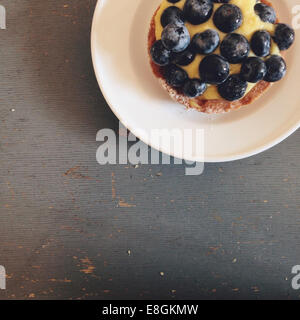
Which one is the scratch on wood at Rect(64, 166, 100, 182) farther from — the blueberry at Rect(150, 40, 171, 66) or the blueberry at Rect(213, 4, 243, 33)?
the blueberry at Rect(213, 4, 243, 33)

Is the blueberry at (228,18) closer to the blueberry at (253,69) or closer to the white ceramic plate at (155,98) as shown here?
the blueberry at (253,69)

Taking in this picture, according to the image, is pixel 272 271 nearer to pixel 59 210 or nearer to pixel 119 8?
pixel 59 210

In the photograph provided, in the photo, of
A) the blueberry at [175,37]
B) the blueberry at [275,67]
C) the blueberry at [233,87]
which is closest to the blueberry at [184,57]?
the blueberry at [175,37]

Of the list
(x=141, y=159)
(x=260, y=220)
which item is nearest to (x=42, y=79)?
(x=141, y=159)

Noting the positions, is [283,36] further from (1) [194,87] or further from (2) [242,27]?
(1) [194,87]

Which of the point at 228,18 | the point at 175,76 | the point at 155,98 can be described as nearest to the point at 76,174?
the point at 155,98

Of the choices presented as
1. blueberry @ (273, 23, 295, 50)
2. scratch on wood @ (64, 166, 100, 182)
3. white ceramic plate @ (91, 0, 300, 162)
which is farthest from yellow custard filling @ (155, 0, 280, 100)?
scratch on wood @ (64, 166, 100, 182)
